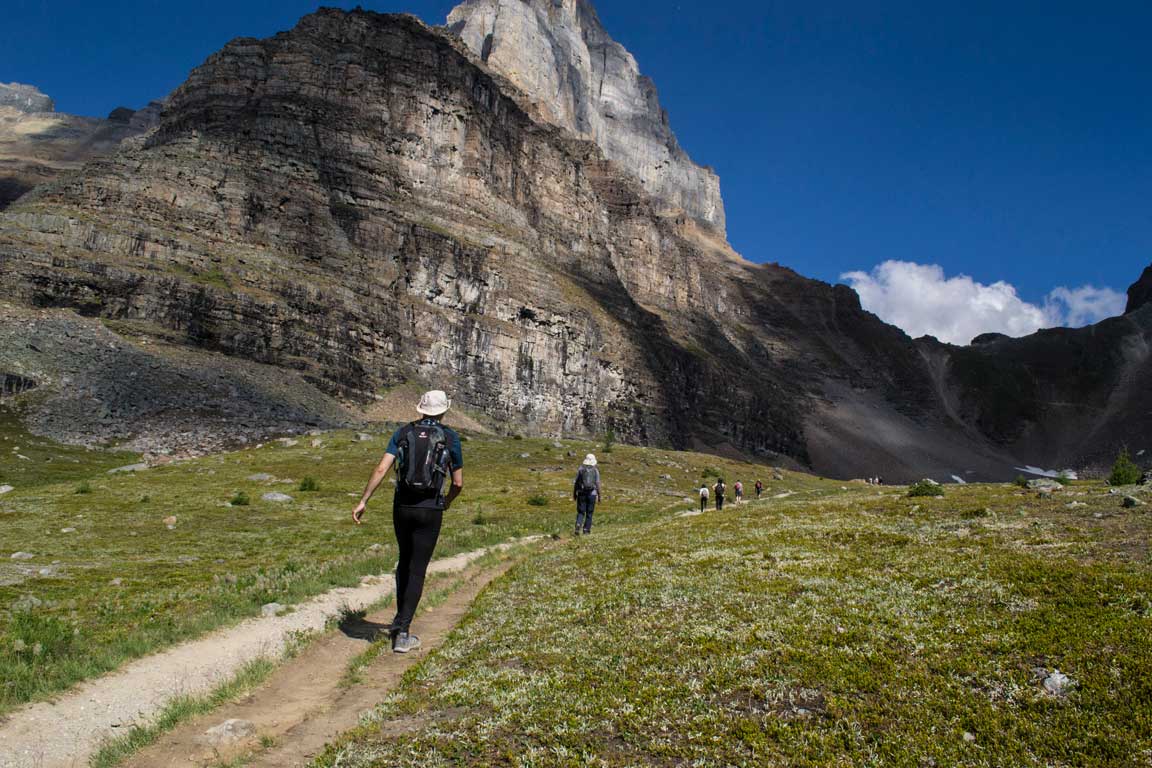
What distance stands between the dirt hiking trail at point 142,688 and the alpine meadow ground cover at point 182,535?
1.20 feet

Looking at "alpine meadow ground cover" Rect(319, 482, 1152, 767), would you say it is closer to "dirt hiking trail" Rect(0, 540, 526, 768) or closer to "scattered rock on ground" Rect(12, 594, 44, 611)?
"dirt hiking trail" Rect(0, 540, 526, 768)

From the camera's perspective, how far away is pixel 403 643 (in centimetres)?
1145

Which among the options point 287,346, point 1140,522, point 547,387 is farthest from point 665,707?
point 547,387

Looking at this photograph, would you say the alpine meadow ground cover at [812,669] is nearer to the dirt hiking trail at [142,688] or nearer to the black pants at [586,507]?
the dirt hiking trail at [142,688]

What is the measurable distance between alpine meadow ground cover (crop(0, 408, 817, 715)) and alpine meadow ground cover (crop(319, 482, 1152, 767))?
547 centimetres

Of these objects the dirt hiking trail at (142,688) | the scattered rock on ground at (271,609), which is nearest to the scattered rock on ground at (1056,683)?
the dirt hiking trail at (142,688)

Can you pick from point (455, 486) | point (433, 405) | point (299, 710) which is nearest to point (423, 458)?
point (455, 486)

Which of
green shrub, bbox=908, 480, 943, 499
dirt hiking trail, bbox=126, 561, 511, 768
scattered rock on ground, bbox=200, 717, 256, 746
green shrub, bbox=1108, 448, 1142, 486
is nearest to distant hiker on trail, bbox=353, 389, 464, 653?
dirt hiking trail, bbox=126, 561, 511, 768

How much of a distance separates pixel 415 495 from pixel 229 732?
13.9 ft

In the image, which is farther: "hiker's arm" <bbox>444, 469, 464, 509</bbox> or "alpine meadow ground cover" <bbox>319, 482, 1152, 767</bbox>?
"hiker's arm" <bbox>444, 469, 464, 509</bbox>

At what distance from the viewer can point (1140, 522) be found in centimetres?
1576

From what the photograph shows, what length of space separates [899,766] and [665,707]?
2492mm

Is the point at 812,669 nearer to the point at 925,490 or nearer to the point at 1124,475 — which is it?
the point at 925,490

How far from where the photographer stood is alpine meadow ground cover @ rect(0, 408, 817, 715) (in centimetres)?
1152
